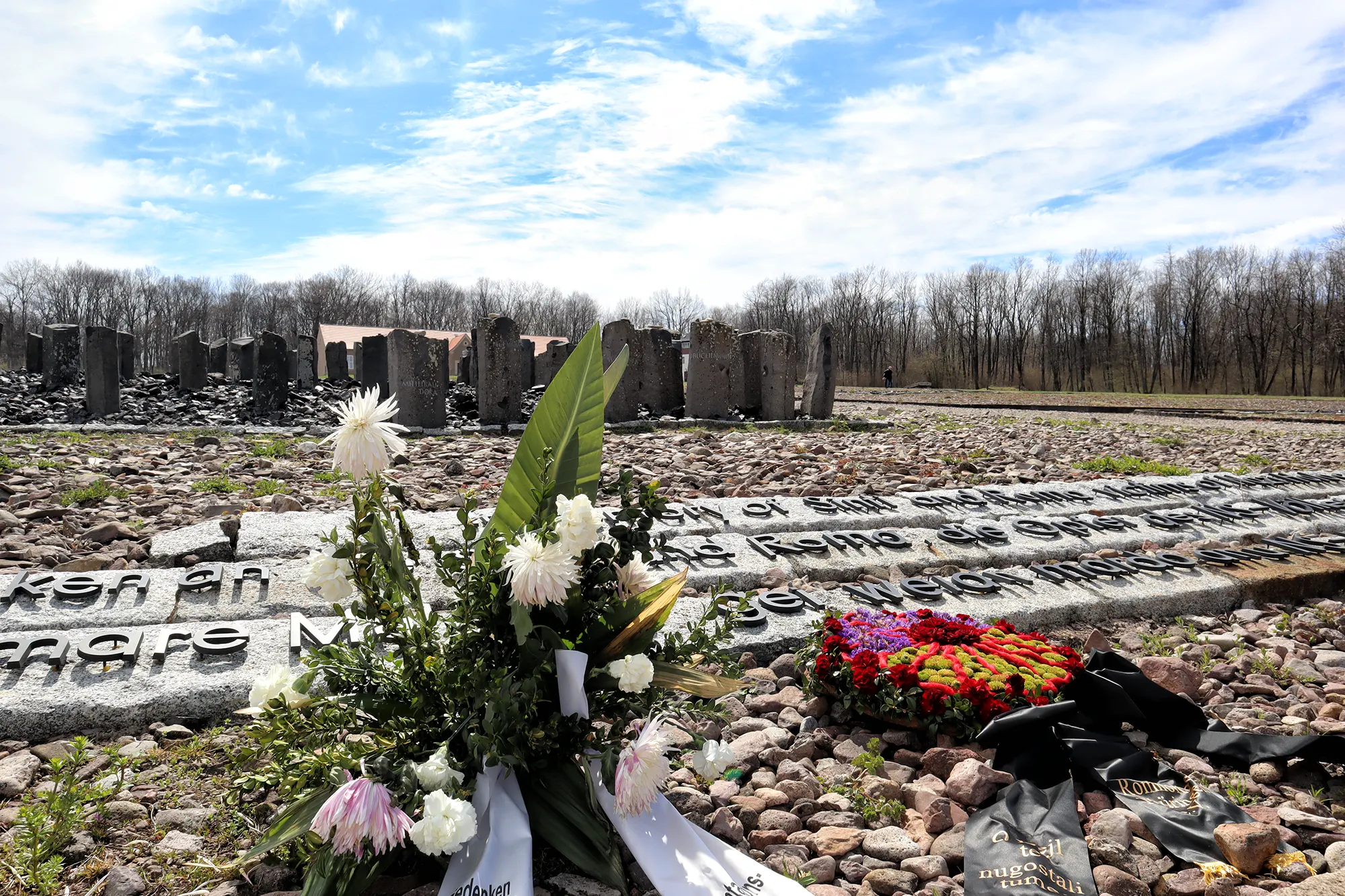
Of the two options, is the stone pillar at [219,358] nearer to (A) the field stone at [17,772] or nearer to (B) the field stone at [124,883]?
(A) the field stone at [17,772]

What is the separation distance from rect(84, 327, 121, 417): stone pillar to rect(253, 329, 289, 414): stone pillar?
1763mm

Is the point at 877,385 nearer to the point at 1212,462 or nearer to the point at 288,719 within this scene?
the point at 1212,462

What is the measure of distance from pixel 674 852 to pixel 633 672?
0.50m

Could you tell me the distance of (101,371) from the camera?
11.6m

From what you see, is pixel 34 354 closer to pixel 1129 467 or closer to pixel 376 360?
pixel 376 360

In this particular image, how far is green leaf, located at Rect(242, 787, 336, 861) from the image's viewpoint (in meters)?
1.88

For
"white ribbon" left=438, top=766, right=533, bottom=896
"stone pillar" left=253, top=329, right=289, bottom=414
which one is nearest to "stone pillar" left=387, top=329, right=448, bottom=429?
"stone pillar" left=253, top=329, right=289, bottom=414

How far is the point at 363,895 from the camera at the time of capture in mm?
1991

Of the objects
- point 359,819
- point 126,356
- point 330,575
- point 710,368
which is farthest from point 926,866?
point 126,356

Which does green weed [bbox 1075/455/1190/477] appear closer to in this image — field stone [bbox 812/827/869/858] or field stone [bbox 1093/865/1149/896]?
field stone [bbox 1093/865/1149/896]

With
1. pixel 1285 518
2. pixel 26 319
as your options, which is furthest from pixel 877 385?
pixel 26 319

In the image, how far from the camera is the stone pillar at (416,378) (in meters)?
10.7

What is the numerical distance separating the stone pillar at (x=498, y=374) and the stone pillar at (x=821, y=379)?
4.98m

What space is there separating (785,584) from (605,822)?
2337 mm
